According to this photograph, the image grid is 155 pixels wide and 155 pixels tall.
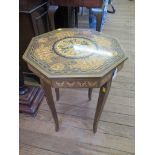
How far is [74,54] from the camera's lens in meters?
0.93

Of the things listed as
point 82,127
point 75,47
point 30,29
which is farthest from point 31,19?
point 82,127

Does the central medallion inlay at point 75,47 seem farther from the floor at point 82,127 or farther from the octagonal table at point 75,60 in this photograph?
the floor at point 82,127

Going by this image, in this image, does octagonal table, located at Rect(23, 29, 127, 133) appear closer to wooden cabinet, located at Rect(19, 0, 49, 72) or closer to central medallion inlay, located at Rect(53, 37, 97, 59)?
central medallion inlay, located at Rect(53, 37, 97, 59)

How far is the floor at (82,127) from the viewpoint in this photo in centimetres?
116

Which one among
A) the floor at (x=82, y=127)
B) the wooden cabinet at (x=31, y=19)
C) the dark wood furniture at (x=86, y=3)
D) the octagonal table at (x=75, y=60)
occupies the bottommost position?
the floor at (x=82, y=127)

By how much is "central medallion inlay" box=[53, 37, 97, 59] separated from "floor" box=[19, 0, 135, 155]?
0.62 metres

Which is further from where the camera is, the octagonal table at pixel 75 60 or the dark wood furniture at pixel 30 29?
the dark wood furniture at pixel 30 29

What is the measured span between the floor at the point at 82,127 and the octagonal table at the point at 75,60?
0.20m

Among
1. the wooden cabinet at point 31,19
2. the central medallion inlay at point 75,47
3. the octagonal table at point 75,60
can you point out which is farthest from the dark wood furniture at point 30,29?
the central medallion inlay at point 75,47

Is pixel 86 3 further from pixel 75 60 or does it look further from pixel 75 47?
pixel 75 60

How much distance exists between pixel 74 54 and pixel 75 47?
0.07 m

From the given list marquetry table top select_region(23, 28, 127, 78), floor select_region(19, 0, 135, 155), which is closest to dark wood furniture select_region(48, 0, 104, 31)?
marquetry table top select_region(23, 28, 127, 78)

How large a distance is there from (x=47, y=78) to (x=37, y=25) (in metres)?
0.70

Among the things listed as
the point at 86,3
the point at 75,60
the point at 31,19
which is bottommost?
the point at 75,60
